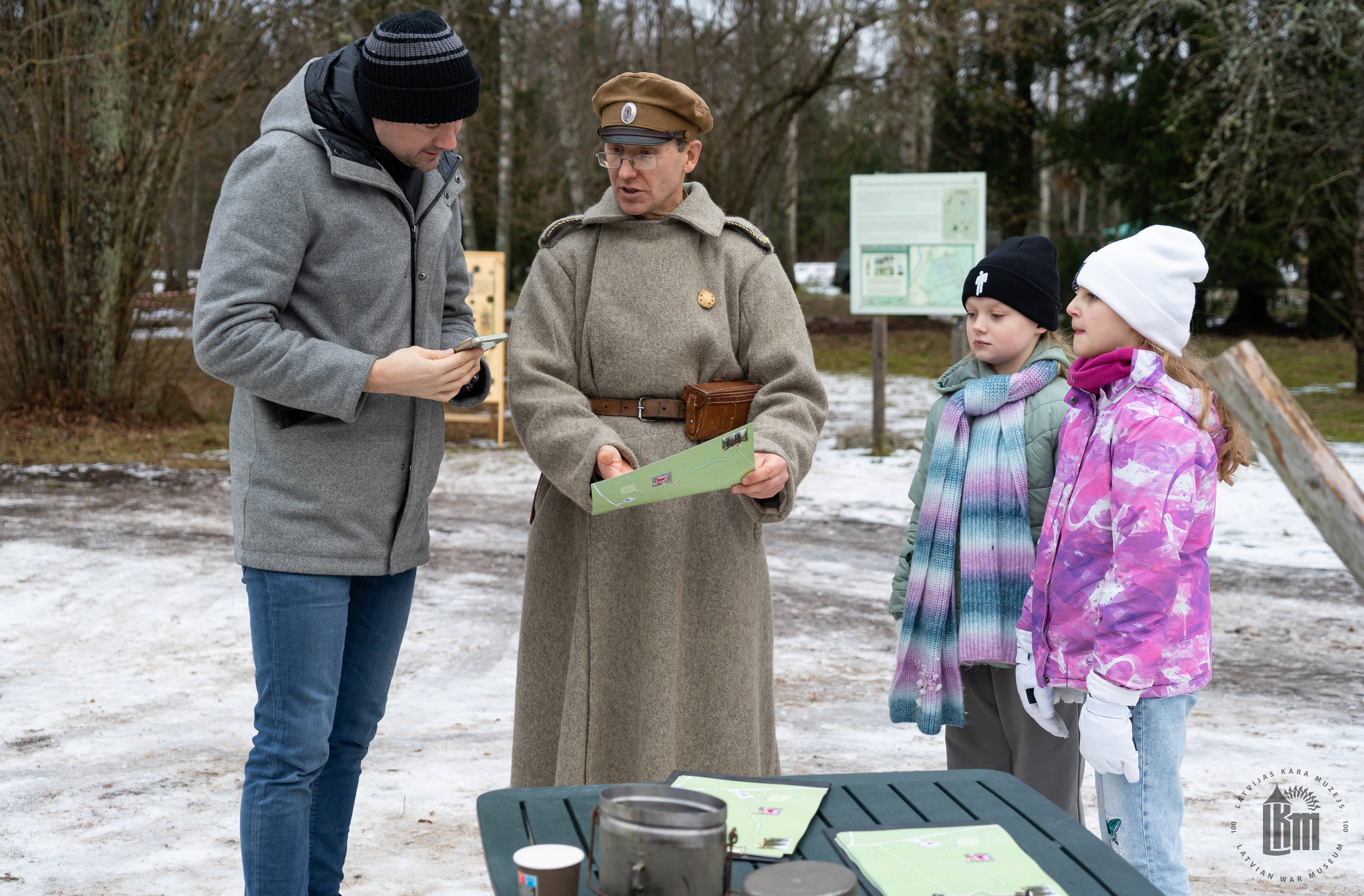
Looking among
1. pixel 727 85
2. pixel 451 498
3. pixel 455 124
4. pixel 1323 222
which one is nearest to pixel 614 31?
pixel 727 85

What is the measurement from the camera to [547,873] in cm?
147

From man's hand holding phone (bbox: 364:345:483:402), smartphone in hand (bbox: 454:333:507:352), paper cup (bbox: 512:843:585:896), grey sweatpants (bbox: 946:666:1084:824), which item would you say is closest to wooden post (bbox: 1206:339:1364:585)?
paper cup (bbox: 512:843:585:896)

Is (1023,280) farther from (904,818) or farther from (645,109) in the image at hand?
(904,818)

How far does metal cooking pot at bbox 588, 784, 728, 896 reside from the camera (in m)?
1.44

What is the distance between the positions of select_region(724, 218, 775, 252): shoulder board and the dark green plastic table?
130 centimetres

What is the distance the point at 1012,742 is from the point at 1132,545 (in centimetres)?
77

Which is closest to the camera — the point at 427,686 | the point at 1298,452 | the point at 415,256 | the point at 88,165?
the point at 1298,452

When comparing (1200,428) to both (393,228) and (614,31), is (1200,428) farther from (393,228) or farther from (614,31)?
(614,31)

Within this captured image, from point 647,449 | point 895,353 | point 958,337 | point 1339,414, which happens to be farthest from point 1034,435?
point 895,353

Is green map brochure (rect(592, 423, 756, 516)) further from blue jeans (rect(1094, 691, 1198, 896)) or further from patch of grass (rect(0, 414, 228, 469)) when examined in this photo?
patch of grass (rect(0, 414, 228, 469))

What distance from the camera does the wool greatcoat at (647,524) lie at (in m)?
2.67

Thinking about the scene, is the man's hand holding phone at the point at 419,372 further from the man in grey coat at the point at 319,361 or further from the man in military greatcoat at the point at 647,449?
the man in military greatcoat at the point at 647,449

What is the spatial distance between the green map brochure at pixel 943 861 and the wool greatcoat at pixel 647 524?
0.96 metres

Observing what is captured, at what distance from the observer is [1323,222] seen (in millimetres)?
12312
